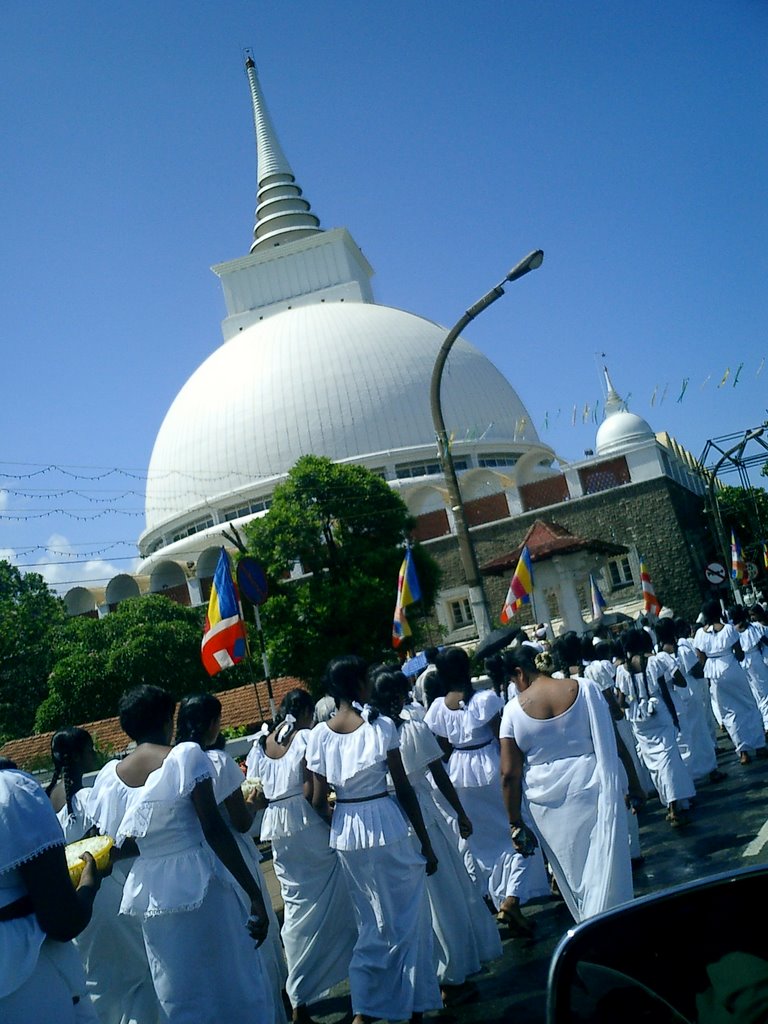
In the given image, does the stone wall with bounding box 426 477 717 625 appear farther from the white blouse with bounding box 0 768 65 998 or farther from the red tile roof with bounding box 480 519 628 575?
the white blouse with bounding box 0 768 65 998

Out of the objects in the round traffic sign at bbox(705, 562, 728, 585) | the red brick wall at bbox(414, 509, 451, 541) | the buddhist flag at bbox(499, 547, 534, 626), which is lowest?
the round traffic sign at bbox(705, 562, 728, 585)

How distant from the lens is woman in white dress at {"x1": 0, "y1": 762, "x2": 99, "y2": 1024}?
306 cm

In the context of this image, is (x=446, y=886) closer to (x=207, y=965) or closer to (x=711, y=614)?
(x=207, y=965)

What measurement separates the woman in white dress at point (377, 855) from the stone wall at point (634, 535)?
29.3 m

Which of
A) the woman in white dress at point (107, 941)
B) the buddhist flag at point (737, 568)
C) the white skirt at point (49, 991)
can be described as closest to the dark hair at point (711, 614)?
the woman in white dress at point (107, 941)

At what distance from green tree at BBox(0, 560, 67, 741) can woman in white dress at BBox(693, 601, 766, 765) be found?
2527cm

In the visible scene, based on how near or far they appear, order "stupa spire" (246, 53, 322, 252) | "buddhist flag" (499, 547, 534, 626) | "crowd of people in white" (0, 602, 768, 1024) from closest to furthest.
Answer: "crowd of people in white" (0, 602, 768, 1024), "buddhist flag" (499, 547, 534, 626), "stupa spire" (246, 53, 322, 252)

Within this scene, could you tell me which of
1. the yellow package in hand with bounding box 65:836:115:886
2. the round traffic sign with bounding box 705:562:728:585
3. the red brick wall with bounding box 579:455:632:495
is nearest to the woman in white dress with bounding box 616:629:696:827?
the yellow package in hand with bounding box 65:836:115:886

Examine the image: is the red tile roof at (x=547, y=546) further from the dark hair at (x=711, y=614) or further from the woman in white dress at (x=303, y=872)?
the woman in white dress at (x=303, y=872)

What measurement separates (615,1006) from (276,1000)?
3.90 m

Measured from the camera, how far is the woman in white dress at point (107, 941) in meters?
5.39

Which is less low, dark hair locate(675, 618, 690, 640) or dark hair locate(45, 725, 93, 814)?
dark hair locate(45, 725, 93, 814)

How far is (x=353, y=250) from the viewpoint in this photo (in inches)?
2448

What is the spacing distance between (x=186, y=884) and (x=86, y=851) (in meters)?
0.74
